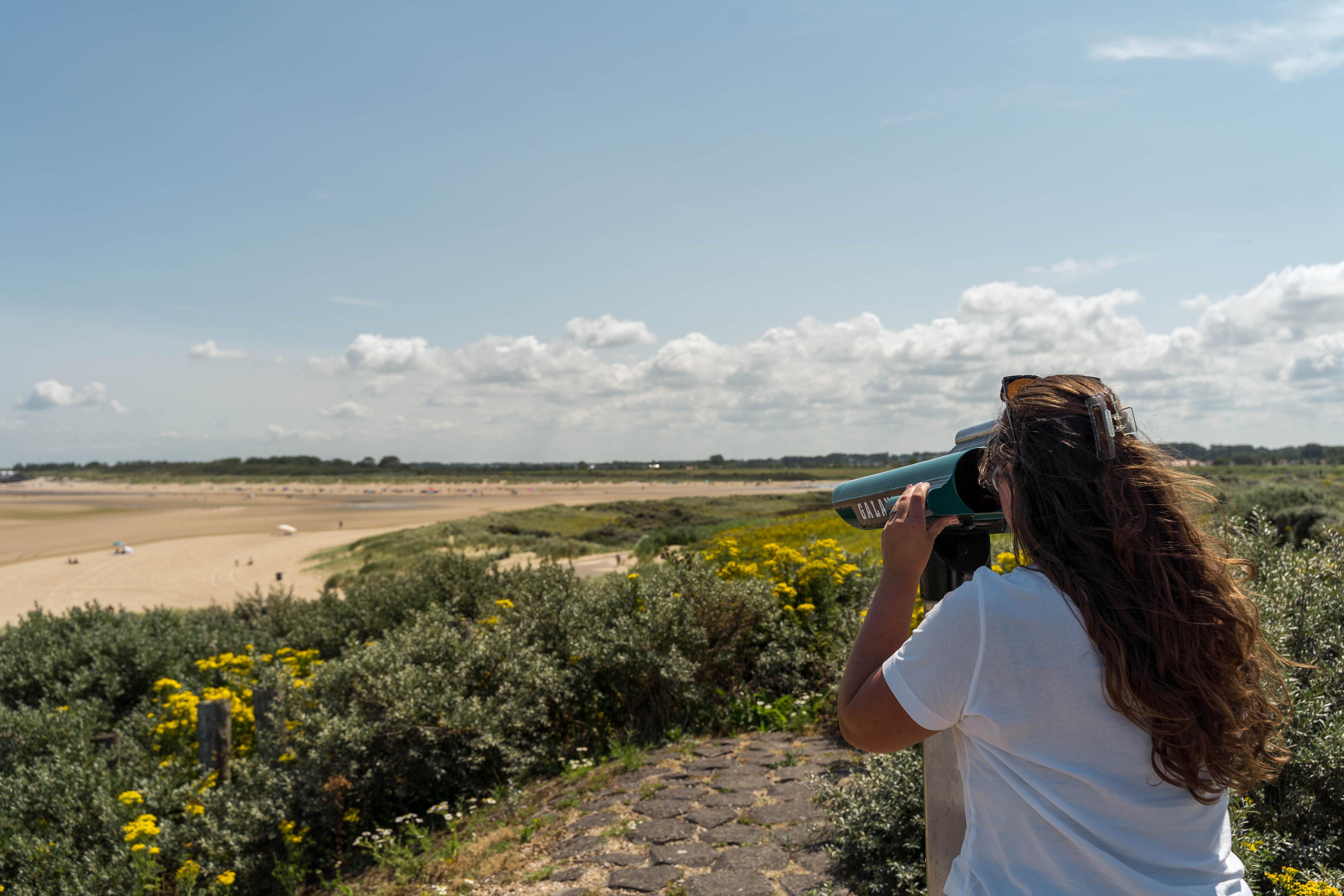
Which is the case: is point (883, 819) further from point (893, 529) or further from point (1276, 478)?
point (1276, 478)

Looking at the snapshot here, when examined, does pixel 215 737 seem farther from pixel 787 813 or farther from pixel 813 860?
pixel 813 860

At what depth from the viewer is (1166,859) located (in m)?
1.21

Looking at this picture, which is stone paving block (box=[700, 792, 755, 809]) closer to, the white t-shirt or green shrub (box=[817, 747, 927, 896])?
green shrub (box=[817, 747, 927, 896])

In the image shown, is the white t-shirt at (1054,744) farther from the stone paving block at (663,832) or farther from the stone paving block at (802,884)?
the stone paving block at (663,832)

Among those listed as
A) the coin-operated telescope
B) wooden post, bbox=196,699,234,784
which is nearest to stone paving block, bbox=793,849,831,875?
the coin-operated telescope

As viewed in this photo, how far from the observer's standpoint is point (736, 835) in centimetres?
373

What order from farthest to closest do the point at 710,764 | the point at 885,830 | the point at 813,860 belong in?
the point at 710,764 < the point at 813,860 < the point at 885,830

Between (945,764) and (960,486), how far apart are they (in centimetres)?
58

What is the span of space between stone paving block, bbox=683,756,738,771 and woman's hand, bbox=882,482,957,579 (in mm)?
3527

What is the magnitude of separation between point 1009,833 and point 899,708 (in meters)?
0.26

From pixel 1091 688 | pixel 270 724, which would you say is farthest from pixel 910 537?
pixel 270 724

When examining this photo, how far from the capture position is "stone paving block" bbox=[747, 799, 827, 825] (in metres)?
3.82

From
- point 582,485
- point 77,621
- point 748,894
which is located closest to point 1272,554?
point 748,894

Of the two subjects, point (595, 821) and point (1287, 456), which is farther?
point (1287, 456)
